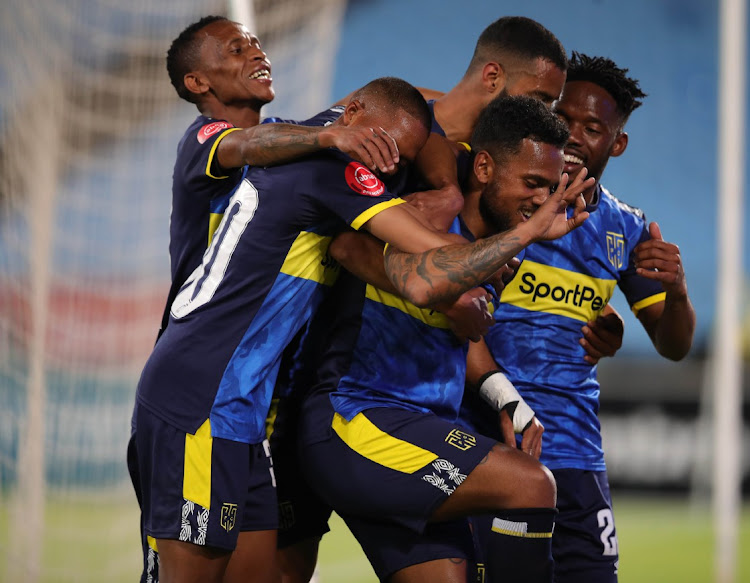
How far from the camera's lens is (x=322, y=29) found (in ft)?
20.6

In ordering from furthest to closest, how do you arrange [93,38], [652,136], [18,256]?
[652,136]
[93,38]
[18,256]

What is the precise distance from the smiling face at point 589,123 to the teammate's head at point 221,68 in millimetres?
1140

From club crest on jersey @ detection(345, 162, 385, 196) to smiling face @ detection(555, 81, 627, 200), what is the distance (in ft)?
3.97

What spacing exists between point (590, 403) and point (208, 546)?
1.62 meters

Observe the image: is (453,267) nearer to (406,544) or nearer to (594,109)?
(406,544)

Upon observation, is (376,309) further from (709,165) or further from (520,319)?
(709,165)

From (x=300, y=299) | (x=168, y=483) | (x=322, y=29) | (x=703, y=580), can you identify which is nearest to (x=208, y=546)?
(x=168, y=483)

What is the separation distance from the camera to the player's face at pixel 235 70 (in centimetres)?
356

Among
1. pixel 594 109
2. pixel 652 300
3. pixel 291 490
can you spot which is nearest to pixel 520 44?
pixel 594 109

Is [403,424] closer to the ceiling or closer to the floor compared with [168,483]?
closer to the ceiling

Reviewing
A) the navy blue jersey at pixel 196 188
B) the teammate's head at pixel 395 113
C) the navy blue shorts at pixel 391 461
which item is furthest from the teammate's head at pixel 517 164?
the navy blue jersey at pixel 196 188

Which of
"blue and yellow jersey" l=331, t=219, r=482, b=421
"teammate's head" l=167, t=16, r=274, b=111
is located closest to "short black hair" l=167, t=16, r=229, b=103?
"teammate's head" l=167, t=16, r=274, b=111

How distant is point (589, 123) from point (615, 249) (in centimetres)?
49

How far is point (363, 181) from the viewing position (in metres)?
2.74
